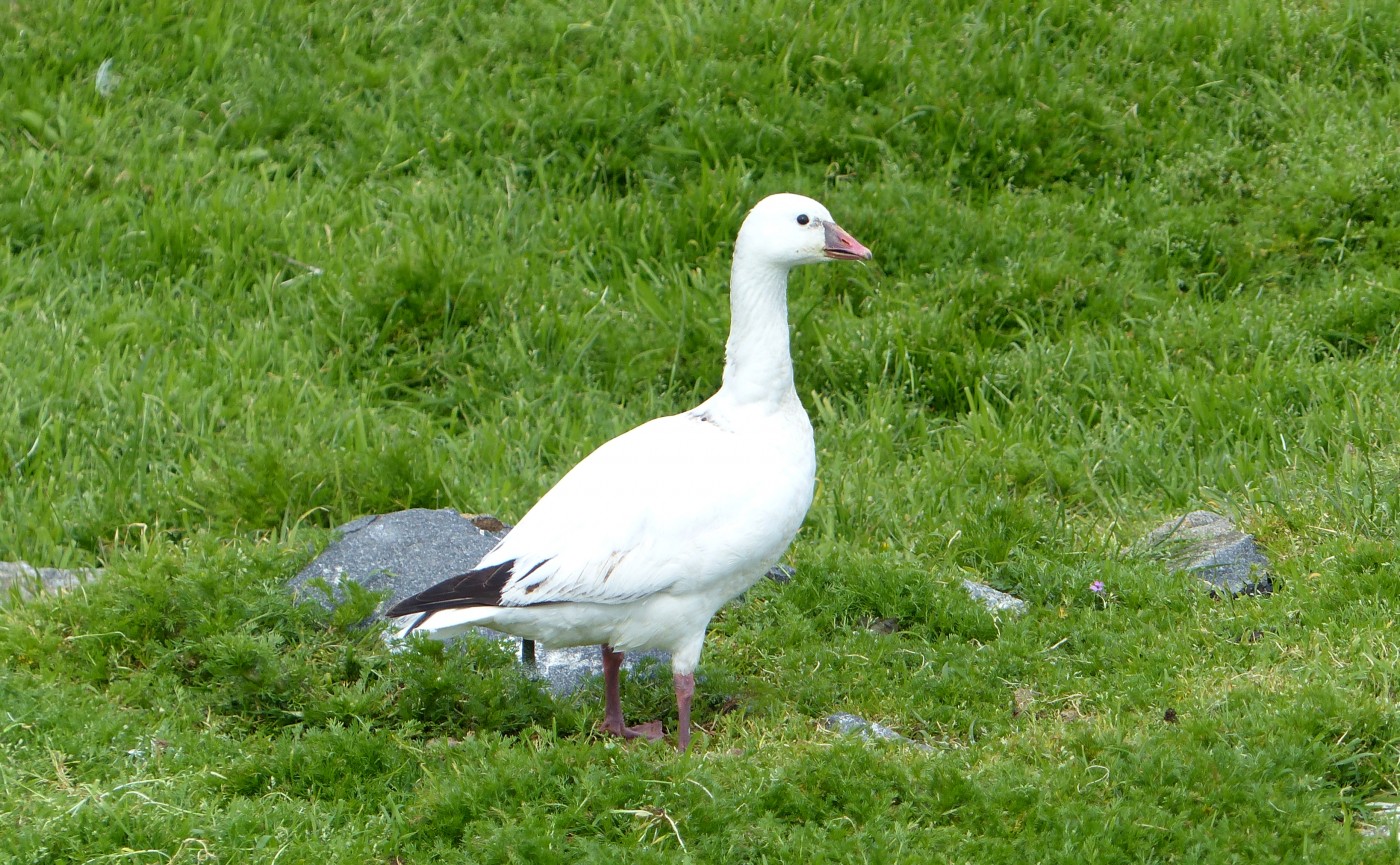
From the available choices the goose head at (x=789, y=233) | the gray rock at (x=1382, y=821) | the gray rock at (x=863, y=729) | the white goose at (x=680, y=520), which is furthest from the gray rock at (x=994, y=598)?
the gray rock at (x=1382, y=821)

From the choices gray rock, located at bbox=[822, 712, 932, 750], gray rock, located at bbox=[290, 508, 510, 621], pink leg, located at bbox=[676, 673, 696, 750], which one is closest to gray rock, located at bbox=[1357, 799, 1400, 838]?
gray rock, located at bbox=[822, 712, 932, 750]

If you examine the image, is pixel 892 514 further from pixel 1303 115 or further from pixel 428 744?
pixel 1303 115

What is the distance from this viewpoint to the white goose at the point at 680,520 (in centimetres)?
459

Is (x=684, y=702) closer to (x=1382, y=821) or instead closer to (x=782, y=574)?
(x=782, y=574)

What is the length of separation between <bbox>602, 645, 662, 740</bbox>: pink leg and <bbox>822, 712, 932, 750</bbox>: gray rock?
0.52 m

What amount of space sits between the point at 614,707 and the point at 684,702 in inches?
10.5

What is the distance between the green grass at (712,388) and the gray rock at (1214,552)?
9 centimetres

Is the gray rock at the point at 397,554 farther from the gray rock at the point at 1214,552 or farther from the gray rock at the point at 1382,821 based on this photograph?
the gray rock at the point at 1382,821

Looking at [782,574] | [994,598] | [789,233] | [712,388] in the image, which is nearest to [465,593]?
[789,233]

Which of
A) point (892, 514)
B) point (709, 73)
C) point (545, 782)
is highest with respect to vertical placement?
→ point (709, 73)

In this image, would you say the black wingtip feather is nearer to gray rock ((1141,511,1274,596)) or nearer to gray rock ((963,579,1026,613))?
gray rock ((963,579,1026,613))

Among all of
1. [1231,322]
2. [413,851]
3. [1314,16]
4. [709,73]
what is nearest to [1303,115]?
[1314,16]

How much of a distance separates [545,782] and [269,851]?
68 cm

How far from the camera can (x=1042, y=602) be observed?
5.60m
